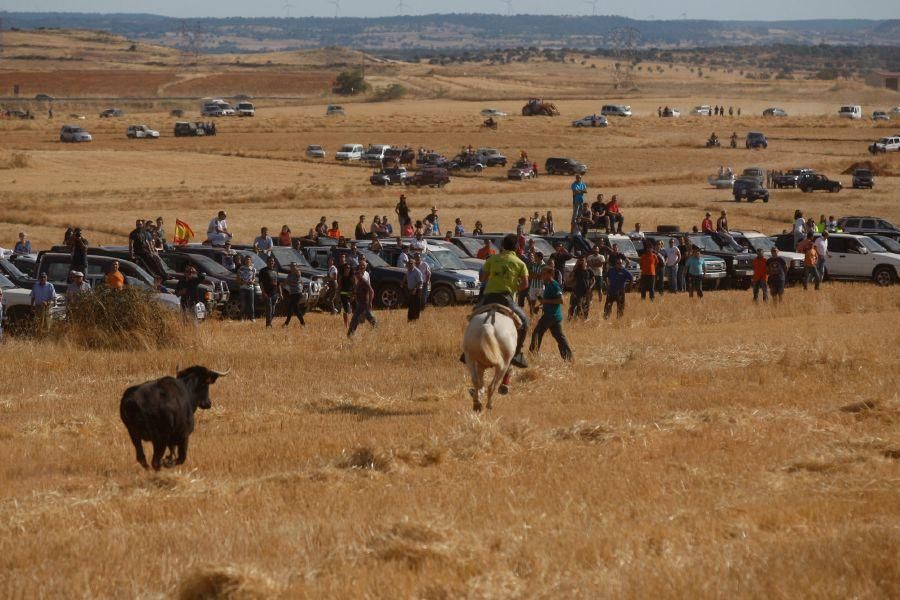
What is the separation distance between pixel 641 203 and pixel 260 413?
4168 centimetres

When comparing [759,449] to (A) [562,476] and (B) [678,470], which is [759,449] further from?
(A) [562,476]

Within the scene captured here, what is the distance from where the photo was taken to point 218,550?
941cm

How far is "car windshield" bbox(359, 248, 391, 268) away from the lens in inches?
1204

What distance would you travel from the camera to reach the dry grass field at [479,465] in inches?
342

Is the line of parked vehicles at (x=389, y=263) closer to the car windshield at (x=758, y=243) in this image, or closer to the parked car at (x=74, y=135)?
the car windshield at (x=758, y=243)

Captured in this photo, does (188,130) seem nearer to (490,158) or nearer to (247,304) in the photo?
(490,158)

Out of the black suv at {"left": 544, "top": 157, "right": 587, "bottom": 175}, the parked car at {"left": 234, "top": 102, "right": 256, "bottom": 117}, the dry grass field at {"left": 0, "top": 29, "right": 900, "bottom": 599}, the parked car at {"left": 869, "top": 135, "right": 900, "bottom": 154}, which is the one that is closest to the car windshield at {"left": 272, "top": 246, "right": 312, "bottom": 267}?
the dry grass field at {"left": 0, "top": 29, "right": 900, "bottom": 599}

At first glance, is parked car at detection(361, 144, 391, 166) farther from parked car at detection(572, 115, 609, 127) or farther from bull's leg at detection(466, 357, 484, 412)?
bull's leg at detection(466, 357, 484, 412)

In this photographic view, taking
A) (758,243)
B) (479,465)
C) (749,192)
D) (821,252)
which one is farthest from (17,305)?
(749,192)

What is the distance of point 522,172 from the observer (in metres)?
70.5

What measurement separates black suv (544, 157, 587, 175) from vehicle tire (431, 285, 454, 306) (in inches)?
1726

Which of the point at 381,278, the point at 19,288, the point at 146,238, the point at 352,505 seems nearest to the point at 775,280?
the point at 381,278

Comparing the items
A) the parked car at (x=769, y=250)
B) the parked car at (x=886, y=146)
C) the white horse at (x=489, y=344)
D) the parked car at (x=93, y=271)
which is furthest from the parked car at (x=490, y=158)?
the white horse at (x=489, y=344)

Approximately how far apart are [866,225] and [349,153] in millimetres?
42268
